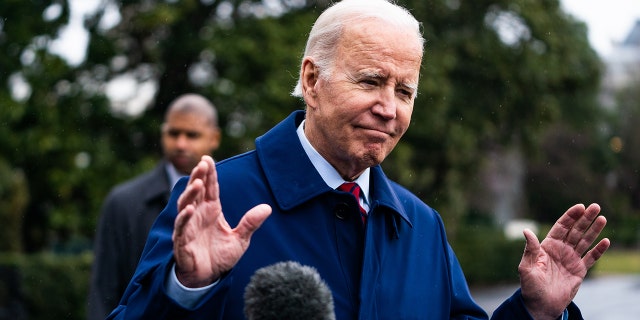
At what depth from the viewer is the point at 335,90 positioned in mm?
2793

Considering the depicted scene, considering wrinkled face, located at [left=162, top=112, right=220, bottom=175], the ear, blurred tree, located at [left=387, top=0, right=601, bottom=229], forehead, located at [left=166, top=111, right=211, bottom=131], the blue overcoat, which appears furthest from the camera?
blurred tree, located at [left=387, top=0, right=601, bottom=229]

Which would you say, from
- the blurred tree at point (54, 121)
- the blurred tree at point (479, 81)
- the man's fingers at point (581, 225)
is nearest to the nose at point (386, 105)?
the man's fingers at point (581, 225)

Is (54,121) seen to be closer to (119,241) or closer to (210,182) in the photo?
(119,241)

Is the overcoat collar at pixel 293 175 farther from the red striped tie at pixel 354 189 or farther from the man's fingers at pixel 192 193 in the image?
the man's fingers at pixel 192 193

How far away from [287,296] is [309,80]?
1.17 metres

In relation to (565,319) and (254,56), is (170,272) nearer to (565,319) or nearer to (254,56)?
(565,319)

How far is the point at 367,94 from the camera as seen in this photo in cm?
274

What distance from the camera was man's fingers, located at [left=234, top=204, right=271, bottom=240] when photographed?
2.30 meters

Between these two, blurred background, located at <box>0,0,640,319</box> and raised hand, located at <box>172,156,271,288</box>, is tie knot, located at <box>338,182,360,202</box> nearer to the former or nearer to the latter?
raised hand, located at <box>172,156,271,288</box>

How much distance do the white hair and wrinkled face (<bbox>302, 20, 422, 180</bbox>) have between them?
0.09 feet

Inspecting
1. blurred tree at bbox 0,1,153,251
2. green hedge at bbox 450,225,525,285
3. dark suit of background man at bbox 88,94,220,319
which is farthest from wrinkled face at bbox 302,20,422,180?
green hedge at bbox 450,225,525,285

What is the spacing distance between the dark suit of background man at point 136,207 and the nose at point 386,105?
2.58 meters

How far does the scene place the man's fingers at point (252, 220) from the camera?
2.30 meters

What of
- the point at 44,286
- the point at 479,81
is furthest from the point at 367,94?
the point at 479,81
